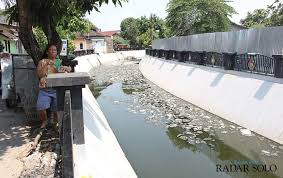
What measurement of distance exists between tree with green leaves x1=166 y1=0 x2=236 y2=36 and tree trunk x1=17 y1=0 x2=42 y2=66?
26353 millimetres

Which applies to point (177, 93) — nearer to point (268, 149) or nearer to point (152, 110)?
point (152, 110)

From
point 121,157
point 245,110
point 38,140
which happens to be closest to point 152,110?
point 245,110

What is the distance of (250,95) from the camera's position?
11289 mm

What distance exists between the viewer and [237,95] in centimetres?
1212

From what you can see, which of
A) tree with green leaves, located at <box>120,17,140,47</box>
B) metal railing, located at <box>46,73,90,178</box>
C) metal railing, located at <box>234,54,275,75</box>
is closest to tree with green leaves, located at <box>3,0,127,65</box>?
metal railing, located at <box>46,73,90,178</box>

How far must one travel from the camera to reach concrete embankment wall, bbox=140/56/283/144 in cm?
975

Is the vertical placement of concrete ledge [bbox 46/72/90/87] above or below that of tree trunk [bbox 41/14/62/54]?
below

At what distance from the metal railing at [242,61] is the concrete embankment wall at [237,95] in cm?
21

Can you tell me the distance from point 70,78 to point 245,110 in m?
7.44

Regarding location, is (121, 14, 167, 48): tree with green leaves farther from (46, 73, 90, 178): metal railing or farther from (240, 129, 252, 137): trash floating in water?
(46, 73, 90, 178): metal railing

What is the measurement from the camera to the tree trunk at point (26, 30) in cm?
763

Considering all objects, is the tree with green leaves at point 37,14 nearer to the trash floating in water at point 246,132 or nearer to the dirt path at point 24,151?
the dirt path at point 24,151

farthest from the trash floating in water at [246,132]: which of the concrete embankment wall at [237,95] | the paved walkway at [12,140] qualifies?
the paved walkway at [12,140]

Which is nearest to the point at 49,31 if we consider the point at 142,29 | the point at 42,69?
the point at 42,69
